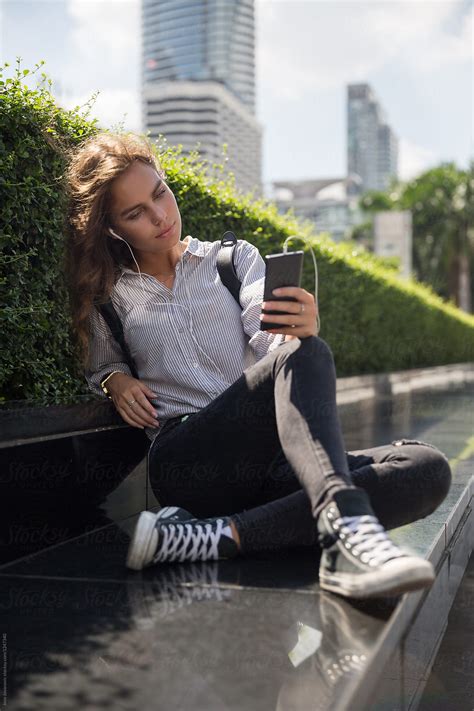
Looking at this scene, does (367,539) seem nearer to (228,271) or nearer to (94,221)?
(228,271)

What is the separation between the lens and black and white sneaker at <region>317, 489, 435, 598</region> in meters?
2.27

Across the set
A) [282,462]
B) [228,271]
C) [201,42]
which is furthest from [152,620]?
[201,42]

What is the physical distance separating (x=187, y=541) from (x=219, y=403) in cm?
48

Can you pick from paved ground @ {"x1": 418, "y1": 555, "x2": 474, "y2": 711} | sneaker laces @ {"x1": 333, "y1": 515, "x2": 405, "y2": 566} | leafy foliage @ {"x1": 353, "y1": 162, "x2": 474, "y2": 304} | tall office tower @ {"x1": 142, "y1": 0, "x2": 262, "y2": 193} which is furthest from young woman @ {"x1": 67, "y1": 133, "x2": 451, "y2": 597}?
tall office tower @ {"x1": 142, "y1": 0, "x2": 262, "y2": 193}

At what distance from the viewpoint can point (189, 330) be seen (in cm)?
338

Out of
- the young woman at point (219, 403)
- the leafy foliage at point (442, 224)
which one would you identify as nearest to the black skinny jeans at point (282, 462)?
the young woman at point (219, 403)

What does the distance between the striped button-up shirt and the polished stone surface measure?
0.39 m

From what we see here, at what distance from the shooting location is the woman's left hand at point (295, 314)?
2.76 meters

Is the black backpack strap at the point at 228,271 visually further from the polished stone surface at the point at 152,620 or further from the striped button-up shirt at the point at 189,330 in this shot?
the polished stone surface at the point at 152,620

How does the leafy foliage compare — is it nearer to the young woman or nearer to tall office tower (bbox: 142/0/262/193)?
the young woman

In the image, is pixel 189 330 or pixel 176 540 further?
pixel 189 330

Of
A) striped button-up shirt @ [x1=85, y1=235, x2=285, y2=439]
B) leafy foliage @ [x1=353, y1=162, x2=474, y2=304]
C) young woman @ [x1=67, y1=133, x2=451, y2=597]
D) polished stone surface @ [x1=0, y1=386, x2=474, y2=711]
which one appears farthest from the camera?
leafy foliage @ [x1=353, y1=162, x2=474, y2=304]

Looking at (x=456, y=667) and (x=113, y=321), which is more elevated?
(x=113, y=321)

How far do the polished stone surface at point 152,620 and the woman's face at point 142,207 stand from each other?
822 millimetres
